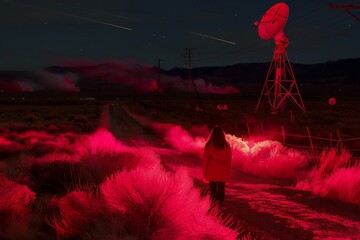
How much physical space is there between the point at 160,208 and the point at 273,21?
42.4m

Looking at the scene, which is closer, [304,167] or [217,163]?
[217,163]

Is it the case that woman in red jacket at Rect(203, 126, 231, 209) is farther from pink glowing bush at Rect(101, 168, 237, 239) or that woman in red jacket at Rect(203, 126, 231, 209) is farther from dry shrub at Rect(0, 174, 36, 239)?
dry shrub at Rect(0, 174, 36, 239)

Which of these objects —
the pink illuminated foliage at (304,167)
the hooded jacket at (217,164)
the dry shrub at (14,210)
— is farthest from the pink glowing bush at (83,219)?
the pink illuminated foliage at (304,167)

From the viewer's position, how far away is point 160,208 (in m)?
8.08

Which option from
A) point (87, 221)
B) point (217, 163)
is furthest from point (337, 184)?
point (87, 221)

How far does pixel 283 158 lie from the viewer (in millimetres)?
18594

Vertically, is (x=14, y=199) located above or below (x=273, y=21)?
below

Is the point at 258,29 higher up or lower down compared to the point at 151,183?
higher up

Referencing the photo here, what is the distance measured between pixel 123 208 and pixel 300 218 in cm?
405

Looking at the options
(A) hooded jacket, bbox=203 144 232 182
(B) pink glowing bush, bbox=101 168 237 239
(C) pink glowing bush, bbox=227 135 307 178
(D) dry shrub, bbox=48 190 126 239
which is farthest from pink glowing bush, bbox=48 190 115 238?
(C) pink glowing bush, bbox=227 135 307 178

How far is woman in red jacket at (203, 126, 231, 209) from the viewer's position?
426 inches

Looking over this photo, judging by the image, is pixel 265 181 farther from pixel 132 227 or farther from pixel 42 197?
pixel 132 227

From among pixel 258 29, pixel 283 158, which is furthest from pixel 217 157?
pixel 258 29

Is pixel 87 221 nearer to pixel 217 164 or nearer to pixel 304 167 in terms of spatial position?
pixel 217 164
